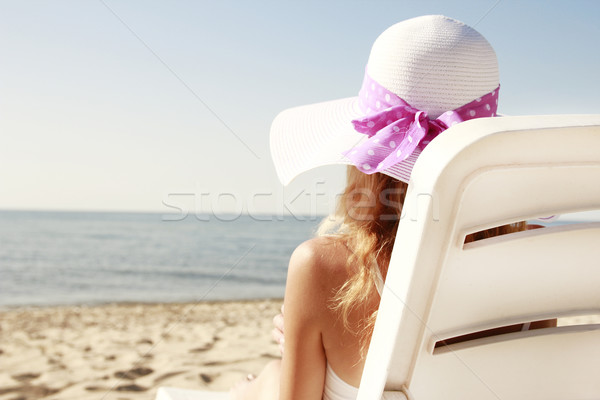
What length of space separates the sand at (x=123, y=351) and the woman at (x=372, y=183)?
218 centimetres

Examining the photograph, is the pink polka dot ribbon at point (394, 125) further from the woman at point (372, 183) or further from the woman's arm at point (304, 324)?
the woman's arm at point (304, 324)

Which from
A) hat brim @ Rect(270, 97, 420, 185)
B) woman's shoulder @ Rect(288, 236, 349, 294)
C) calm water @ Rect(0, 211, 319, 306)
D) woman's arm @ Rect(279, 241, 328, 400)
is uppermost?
hat brim @ Rect(270, 97, 420, 185)

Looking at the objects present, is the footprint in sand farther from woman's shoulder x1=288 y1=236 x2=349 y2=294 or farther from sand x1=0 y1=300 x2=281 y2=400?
woman's shoulder x1=288 y1=236 x2=349 y2=294

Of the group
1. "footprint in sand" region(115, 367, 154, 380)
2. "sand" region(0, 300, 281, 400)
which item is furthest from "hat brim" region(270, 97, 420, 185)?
"footprint in sand" region(115, 367, 154, 380)

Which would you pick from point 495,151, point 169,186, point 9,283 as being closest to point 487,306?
point 495,151

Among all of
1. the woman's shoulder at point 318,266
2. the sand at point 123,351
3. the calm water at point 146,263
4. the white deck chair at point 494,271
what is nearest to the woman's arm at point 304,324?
the woman's shoulder at point 318,266

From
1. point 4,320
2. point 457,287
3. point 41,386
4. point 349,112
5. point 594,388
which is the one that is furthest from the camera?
point 4,320

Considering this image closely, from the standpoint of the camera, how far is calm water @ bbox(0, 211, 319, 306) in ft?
30.2

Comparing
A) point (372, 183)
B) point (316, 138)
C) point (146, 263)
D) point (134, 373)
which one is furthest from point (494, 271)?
point (146, 263)

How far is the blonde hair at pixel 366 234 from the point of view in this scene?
1157 millimetres

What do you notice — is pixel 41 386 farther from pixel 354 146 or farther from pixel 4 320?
pixel 354 146

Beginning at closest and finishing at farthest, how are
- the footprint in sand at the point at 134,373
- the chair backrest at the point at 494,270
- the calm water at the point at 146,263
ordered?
1. the chair backrest at the point at 494,270
2. the footprint in sand at the point at 134,373
3. the calm water at the point at 146,263

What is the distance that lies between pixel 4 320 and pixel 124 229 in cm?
2033

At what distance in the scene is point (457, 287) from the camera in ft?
2.34
